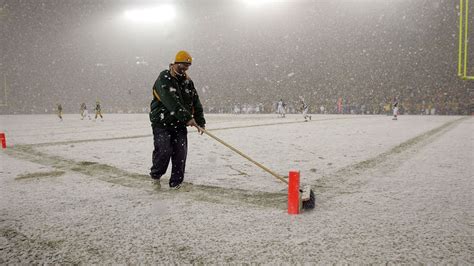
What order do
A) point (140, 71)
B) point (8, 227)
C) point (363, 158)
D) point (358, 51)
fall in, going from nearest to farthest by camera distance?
1. point (8, 227)
2. point (363, 158)
3. point (358, 51)
4. point (140, 71)

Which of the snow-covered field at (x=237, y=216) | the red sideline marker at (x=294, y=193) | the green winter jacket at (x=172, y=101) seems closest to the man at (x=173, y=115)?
the green winter jacket at (x=172, y=101)

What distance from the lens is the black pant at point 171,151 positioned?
11.9 feet

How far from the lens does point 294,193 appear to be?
2574 millimetres

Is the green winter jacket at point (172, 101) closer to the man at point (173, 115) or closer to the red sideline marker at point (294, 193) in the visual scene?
the man at point (173, 115)

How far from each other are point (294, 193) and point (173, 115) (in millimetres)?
1625

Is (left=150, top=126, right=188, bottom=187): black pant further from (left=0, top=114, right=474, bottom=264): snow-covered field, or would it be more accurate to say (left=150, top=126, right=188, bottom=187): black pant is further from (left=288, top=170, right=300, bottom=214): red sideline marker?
(left=288, top=170, right=300, bottom=214): red sideline marker

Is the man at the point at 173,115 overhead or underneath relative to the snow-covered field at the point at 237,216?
overhead

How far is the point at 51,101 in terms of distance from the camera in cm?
6544

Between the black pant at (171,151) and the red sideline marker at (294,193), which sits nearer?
the red sideline marker at (294,193)

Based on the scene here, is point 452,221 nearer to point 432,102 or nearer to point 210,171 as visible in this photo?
point 210,171

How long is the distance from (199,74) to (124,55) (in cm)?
1992

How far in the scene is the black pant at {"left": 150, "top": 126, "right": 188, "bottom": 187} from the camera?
11.9 feet

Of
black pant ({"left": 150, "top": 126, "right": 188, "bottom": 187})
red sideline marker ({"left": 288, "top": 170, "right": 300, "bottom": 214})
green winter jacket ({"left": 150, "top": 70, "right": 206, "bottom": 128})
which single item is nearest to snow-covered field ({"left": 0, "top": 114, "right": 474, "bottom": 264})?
red sideline marker ({"left": 288, "top": 170, "right": 300, "bottom": 214})

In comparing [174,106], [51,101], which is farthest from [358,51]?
[51,101]
